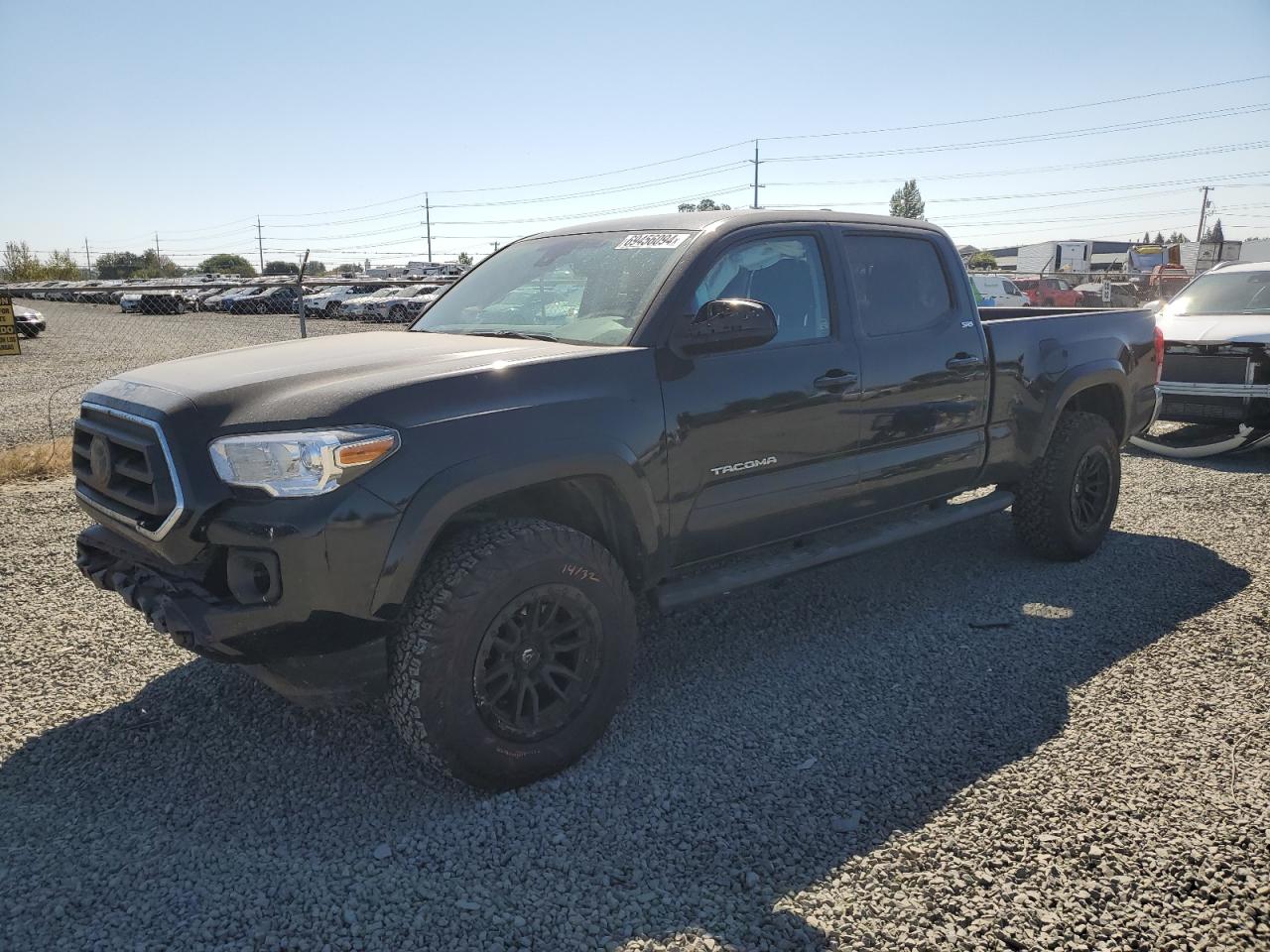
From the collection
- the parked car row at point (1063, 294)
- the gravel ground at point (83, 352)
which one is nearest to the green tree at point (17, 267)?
the gravel ground at point (83, 352)

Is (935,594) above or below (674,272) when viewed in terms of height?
below

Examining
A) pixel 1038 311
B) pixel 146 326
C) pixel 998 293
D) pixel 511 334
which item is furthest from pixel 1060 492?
pixel 146 326

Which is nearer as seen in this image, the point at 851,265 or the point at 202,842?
the point at 202,842

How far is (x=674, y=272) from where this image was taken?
3.54 metres

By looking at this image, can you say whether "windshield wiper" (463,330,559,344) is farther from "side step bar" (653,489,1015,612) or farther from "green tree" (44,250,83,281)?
"green tree" (44,250,83,281)

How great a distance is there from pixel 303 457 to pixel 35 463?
244 inches

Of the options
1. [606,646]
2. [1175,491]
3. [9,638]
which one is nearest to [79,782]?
[9,638]

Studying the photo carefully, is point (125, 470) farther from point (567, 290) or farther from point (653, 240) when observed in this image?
point (653, 240)

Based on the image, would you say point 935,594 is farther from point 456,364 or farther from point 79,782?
point 79,782

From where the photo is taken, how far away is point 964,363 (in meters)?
4.54

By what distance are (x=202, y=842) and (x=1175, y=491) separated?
7.08m

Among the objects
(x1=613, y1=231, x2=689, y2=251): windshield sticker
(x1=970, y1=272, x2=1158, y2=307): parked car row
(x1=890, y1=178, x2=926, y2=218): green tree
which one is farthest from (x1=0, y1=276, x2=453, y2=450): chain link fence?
(x1=890, y1=178, x2=926, y2=218): green tree

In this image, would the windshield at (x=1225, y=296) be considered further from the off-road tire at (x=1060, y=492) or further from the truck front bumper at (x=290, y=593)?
the truck front bumper at (x=290, y=593)

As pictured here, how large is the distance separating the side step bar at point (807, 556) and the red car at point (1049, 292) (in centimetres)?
2482
